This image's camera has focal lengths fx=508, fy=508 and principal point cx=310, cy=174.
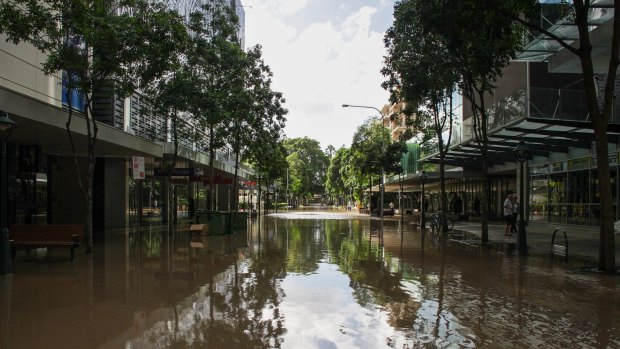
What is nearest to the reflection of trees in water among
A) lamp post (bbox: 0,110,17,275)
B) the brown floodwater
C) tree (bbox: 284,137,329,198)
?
the brown floodwater

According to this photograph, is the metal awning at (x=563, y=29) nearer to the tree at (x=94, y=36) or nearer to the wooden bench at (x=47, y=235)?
the tree at (x=94, y=36)

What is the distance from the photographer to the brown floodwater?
623 cm

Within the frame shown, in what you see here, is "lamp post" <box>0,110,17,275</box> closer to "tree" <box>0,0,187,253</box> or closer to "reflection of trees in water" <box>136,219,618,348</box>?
"tree" <box>0,0,187,253</box>

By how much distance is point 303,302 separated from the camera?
8.29 metres

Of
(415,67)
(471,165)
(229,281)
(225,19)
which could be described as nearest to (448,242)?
(415,67)

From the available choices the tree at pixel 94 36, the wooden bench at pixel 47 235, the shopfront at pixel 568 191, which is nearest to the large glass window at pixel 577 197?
the shopfront at pixel 568 191

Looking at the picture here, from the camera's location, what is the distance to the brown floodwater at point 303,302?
6.23m

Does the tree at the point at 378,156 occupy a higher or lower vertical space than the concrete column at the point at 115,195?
higher

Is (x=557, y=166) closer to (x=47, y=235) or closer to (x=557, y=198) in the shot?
(x=557, y=198)

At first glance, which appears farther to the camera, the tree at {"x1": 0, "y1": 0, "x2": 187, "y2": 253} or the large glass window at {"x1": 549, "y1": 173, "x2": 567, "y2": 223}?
the large glass window at {"x1": 549, "y1": 173, "x2": 567, "y2": 223}

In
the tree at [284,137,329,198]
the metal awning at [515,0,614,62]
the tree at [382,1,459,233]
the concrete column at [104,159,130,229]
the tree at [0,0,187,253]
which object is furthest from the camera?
the tree at [284,137,329,198]

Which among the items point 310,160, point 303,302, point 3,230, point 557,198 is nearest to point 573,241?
point 557,198

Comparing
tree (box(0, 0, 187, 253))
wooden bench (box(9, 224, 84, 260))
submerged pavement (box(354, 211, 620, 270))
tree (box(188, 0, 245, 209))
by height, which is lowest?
submerged pavement (box(354, 211, 620, 270))

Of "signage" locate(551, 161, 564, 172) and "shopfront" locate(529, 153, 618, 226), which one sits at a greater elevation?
"signage" locate(551, 161, 564, 172)
